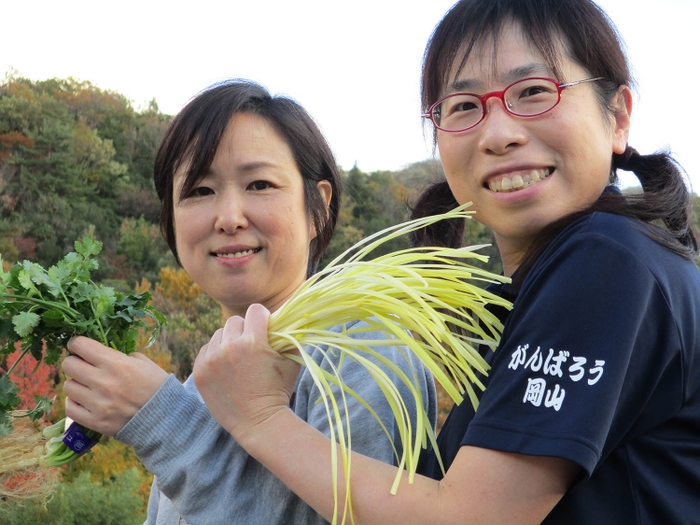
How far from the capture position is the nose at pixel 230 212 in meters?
2.12

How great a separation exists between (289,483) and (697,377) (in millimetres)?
814

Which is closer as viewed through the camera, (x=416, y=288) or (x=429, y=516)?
(x=429, y=516)

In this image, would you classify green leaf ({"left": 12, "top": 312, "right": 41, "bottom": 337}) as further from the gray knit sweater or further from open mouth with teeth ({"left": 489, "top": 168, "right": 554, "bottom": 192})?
open mouth with teeth ({"left": 489, "top": 168, "right": 554, "bottom": 192})

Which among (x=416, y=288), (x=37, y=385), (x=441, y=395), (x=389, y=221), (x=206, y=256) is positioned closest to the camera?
(x=416, y=288)

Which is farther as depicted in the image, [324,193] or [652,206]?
[324,193]

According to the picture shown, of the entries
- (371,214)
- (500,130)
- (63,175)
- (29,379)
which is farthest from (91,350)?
(371,214)

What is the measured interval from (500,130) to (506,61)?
17 cm

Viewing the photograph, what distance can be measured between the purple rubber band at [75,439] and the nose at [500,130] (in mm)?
1285

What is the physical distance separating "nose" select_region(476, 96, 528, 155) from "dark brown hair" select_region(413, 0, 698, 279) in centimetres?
14

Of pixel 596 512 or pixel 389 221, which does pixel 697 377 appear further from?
pixel 389 221

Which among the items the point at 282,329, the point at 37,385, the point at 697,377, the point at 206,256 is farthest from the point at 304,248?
the point at 37,385

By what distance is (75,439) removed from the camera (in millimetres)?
1893

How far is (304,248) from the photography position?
2.29m

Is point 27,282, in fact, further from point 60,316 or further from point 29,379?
point 29,379
